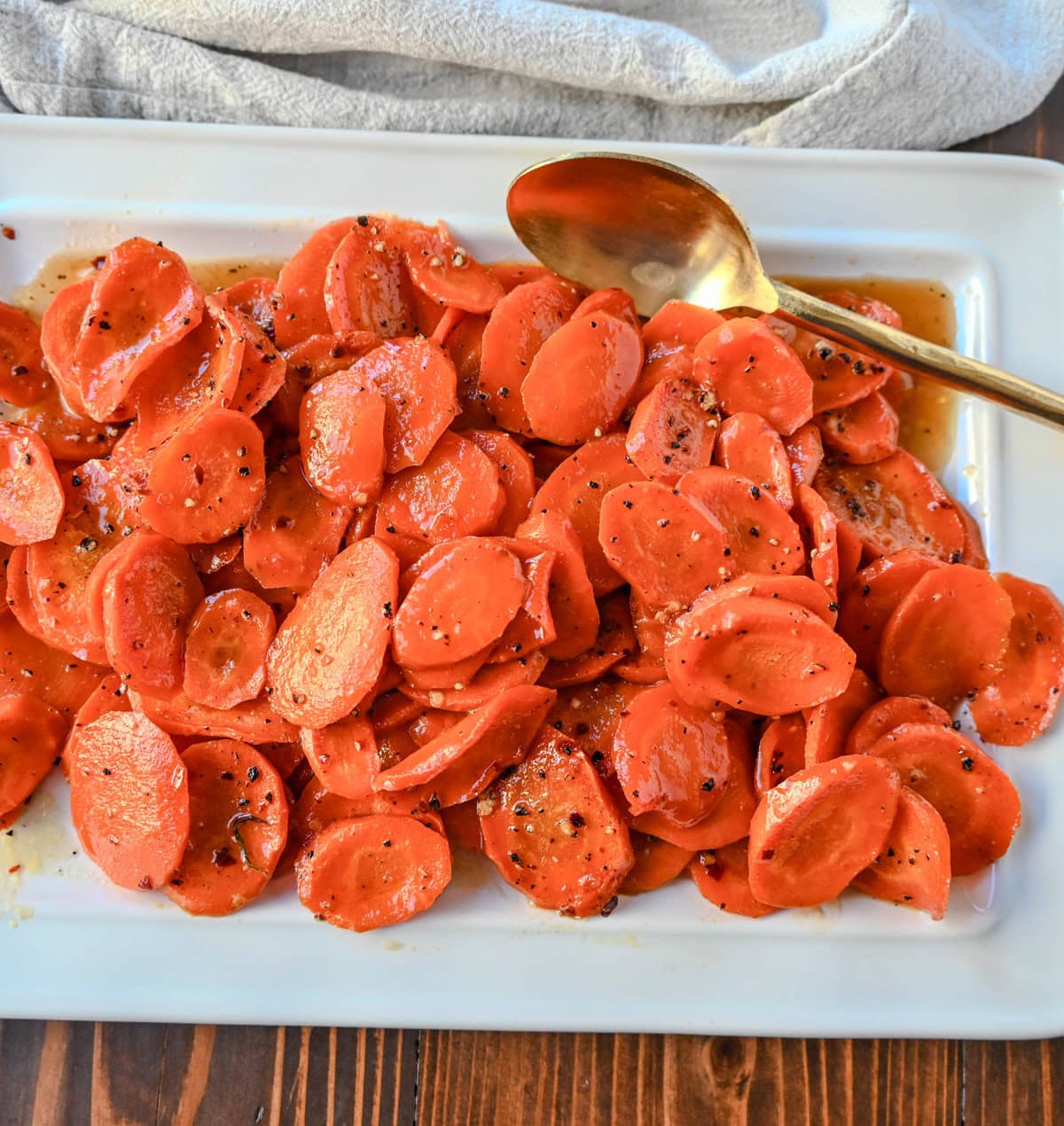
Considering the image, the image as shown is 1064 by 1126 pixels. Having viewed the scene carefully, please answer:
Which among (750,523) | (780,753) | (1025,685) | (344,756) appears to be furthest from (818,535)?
(344,756)

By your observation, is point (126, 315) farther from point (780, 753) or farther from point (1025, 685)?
point (1025, 685)

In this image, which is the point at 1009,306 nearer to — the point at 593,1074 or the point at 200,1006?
the point at 593,1074

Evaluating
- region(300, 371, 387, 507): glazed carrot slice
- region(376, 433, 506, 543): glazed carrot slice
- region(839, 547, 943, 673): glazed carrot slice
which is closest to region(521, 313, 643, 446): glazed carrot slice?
region(376, 433, 506, 543): glazed carrot slice

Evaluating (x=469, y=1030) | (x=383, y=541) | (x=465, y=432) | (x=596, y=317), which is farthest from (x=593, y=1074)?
(x=596, y=317)

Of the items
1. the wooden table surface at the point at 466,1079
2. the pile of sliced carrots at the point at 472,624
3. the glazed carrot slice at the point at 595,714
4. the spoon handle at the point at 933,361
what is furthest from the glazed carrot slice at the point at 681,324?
the wooden table surface at the point at 466,1079

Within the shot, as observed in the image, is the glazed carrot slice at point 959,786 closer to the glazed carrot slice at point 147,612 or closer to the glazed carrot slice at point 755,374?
the glazed carrot slice at point 755,374

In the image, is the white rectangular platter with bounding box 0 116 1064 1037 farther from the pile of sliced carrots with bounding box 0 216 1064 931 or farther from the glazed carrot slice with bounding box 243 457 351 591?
the glazed carrot slice with bounding box 243 457 351 591
